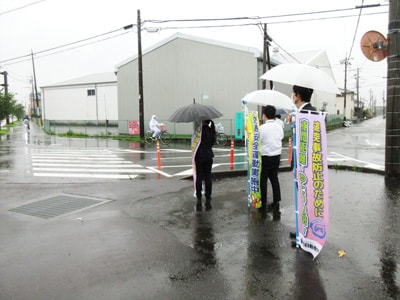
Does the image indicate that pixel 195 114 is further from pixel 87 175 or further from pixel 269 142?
pixel 87 175

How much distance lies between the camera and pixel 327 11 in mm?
17484

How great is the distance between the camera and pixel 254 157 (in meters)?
6.08

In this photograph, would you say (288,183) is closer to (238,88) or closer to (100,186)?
(100,186)

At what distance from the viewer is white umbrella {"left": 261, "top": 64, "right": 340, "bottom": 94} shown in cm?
440

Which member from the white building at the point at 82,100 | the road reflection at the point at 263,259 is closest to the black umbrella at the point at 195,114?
the road reflection at the point at 263,259

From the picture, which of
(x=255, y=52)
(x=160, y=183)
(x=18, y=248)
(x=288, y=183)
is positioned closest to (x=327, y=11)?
(x=255, y=52)

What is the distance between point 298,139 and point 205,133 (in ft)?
8.97

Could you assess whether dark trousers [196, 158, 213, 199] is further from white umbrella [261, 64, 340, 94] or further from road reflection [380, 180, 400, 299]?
road reflection [380, 180, 400, 299]

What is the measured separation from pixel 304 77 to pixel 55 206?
17.0ft

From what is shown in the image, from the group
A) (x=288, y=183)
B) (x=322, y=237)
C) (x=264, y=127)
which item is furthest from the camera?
(x=288, y=183)

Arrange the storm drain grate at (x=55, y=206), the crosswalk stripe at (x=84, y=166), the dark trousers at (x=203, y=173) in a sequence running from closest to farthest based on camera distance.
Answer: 1. the storm drain grate at (x=55, y=206)
2. the dark trousers at (x=203, y=173)
3. the crosswalk stripe at (x=84, y=166)

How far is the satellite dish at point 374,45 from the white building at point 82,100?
34161mm

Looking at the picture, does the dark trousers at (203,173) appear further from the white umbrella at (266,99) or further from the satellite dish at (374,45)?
the satellite dish at (374,45)

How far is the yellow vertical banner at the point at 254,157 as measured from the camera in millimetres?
6020
